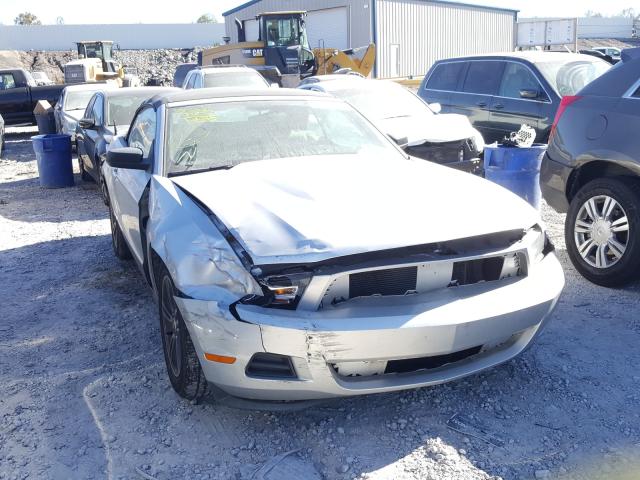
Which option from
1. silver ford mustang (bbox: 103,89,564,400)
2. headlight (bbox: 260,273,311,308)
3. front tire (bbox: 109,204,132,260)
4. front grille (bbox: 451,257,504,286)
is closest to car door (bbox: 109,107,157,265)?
front tire (bbox: 109,204,132,260)

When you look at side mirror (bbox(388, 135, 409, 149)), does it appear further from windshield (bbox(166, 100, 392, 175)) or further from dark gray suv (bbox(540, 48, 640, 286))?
windshield (bbox(166, 100, 392, 175))

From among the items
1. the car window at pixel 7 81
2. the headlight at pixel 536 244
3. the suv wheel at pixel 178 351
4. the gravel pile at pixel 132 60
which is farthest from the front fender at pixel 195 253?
the gravel pile at pixel 132 60

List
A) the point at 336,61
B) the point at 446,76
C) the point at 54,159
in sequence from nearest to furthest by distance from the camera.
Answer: the point at 54,159 → the point at 446,76 → the point at 336,61

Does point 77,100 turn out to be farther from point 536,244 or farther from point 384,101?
point 536,244

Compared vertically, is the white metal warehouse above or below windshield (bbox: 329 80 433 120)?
above

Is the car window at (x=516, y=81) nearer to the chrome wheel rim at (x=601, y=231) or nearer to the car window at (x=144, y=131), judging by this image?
the chrome wheel rim at (x=601, y=231)

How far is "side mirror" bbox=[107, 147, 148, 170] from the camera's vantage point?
158 inches

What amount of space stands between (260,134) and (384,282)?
5.98 feet

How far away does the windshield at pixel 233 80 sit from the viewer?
12.7m

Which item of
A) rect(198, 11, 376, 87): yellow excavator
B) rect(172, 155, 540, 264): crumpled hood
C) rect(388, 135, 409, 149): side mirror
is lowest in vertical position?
rect(388, 135, 409, 149): side mirror

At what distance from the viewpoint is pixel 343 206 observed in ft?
10.2

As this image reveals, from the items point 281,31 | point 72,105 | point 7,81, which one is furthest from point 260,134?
point 281,31

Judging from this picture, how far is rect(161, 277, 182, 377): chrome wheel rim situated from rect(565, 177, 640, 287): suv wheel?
3183mm

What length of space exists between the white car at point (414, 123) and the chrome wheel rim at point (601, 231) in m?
2.33
